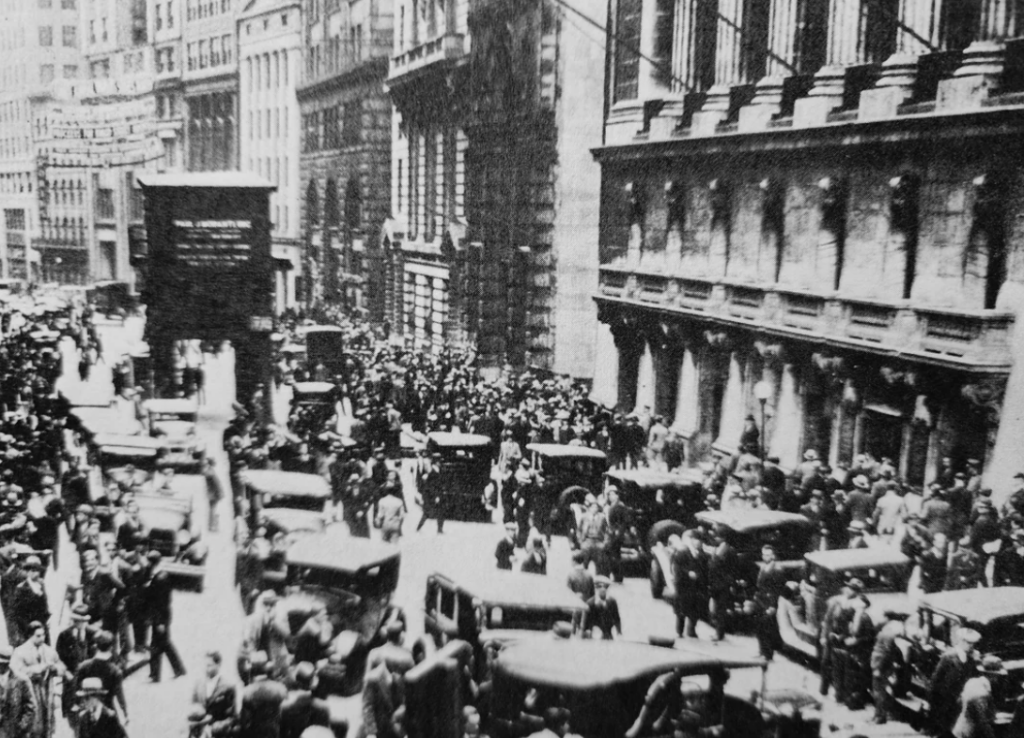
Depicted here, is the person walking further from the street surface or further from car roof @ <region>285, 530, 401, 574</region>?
car roof @ <region>285, 530, 401, 574</region>

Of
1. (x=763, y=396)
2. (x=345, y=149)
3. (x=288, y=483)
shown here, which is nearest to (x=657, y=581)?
(x=763, y=396)

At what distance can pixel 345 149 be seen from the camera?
2120cm

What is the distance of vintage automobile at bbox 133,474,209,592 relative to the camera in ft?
50.1

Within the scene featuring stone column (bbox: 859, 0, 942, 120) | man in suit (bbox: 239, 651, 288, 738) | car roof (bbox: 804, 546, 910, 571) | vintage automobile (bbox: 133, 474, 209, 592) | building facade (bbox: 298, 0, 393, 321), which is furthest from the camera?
building facade (bbox: 298, 0, 393, 321)

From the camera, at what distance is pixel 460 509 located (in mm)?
17391

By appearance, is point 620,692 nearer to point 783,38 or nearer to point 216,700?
point 216,700

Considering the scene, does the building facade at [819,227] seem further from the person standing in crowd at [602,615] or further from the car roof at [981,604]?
the person standing in crowd at [602,615]

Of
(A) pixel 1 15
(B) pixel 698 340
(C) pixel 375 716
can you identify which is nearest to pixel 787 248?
(B) pixel 698 340

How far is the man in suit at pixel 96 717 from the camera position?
10117 millimetres

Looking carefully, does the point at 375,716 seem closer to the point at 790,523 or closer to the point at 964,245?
the point at 790,523

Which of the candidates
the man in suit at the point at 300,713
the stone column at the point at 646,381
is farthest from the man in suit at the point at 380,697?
the stone column at the point at 646,381

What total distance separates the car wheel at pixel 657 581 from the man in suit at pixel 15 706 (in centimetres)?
861

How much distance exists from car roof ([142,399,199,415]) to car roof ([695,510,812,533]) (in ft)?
40.9

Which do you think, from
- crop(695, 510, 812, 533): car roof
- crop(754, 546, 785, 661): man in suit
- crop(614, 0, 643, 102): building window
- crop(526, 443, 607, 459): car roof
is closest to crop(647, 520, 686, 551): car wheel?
crop(695, 510, 812, 533): car roof
